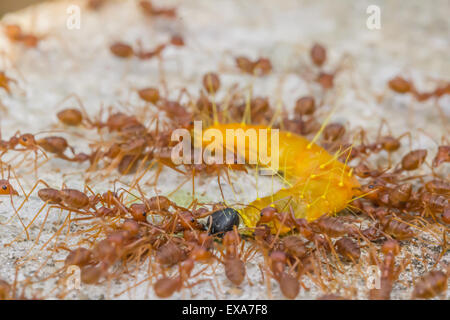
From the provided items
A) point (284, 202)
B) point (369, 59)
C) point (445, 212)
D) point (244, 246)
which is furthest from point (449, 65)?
point (244, 246)

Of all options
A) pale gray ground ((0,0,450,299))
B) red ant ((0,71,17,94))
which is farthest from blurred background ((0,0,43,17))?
red ant ((0,71,17,94))

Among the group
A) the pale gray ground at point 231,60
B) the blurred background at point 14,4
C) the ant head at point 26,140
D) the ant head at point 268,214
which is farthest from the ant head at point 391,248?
the blurred background at point 14,4

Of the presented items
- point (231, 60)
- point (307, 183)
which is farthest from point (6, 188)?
point (231, 60)

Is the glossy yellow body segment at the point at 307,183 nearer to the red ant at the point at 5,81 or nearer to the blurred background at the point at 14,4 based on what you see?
the red ant at the point at 5,81

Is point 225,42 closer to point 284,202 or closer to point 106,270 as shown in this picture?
point 284,202

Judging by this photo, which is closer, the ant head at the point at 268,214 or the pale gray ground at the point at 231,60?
the ant head at the point at 268,214

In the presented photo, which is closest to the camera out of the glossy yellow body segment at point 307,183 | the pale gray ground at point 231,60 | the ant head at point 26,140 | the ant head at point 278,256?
the ant head at point 278,256

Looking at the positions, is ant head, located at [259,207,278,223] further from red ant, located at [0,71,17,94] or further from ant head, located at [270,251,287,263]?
red ant, located at [0,71,17,94]
